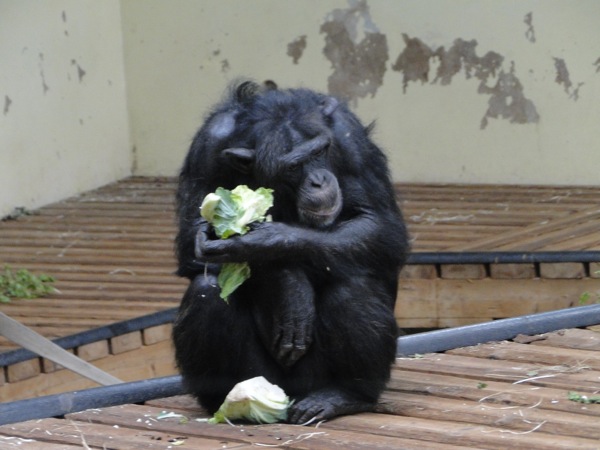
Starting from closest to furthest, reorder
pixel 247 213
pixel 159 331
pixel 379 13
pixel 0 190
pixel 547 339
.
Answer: pixel 247 213, pixel 547 339, pixel 159 331, pixel 0 190, pixel 379 13

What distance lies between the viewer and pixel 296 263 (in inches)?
147

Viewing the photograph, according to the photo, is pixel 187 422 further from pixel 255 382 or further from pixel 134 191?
pixel 134 191

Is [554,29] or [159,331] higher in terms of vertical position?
[554,29]

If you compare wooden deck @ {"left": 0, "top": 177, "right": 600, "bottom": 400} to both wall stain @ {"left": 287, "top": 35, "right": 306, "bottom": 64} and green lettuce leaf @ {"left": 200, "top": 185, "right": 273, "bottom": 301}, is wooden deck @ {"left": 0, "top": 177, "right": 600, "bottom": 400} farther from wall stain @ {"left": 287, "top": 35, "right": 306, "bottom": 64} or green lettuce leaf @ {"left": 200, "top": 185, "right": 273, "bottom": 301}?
green lettuce leaf @ {"left": 200, "top": 185, "right": 273, "bottom": 301}

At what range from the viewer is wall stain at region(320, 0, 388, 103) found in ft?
31.9

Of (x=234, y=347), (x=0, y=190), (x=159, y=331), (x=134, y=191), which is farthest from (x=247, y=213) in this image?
(x=134, y=191)

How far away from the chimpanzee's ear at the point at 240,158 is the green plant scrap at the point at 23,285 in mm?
3407

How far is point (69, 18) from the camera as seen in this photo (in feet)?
32.0

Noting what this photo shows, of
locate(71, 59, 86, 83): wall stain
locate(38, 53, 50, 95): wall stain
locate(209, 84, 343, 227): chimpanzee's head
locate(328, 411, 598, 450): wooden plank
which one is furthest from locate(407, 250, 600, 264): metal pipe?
locate(71, 59, 86, 83): wall stain

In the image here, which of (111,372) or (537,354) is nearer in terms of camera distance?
(537,354)

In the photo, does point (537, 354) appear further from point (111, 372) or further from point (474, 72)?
point (474, 72)

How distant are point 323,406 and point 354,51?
641 centimetres

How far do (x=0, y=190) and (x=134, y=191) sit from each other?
129 centimetres

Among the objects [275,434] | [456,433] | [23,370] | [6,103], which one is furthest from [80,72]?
[456,433]
